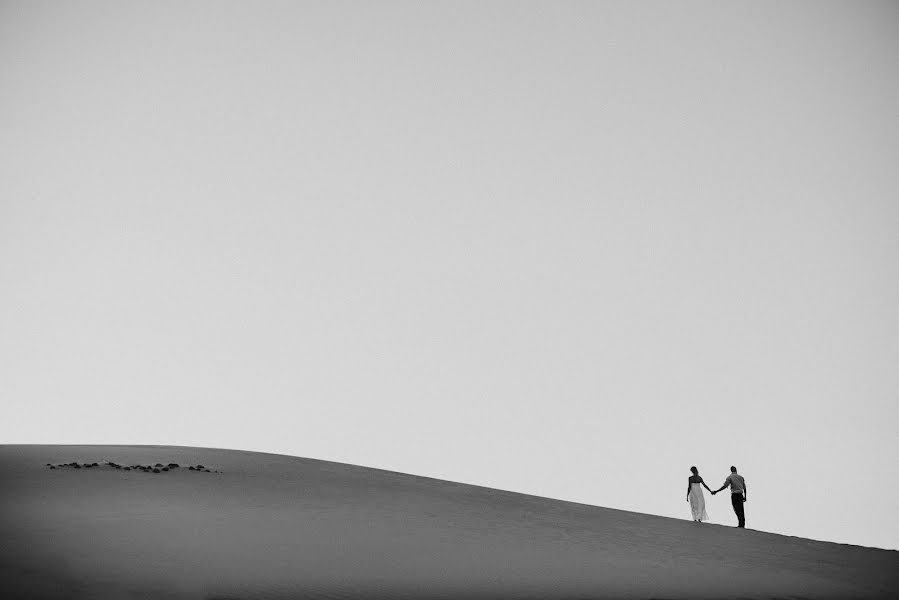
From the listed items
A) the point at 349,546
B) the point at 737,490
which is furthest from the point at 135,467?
the point at 737,490

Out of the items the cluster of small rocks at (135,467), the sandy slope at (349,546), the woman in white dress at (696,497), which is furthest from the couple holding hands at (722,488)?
the cluster of small rocks at (135,467)

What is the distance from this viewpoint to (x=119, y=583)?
587 cm

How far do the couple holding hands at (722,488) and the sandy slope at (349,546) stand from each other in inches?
31.6

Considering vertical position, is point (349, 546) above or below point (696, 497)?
below

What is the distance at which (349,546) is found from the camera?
8.53 meters

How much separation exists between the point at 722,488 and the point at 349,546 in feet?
31.1

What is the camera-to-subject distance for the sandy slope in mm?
6469

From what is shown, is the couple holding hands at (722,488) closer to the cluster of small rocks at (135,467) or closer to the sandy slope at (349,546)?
the sandy slope at (349,546)

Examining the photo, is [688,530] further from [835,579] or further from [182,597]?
[182,597]

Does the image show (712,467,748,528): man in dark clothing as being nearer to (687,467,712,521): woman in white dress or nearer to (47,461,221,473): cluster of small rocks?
(687,467,712,521): woman in white dress

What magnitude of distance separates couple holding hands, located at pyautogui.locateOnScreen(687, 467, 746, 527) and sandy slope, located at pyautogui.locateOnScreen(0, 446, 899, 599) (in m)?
0.80

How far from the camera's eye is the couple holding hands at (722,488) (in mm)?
15086

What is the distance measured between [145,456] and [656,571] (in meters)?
11.7

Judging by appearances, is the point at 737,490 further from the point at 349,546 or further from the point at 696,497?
the point at 349,546
